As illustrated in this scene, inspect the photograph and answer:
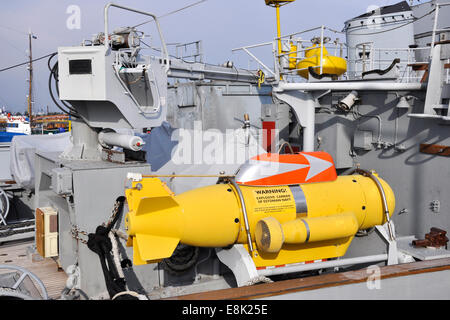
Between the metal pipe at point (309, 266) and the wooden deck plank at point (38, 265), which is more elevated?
the metal pipe at point (309, 266)

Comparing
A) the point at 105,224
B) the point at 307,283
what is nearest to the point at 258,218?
the point at 307,283

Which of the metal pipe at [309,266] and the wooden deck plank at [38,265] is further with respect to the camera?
the wooden deck plank at [38,265]

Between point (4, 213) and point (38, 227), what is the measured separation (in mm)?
2755

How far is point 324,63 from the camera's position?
6902 millimetres

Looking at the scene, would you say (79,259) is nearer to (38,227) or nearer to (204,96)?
(38,227)

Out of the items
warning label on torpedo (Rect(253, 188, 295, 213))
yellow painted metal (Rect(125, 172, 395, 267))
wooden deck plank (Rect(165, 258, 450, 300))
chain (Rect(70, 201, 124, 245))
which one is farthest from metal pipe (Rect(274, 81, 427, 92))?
chain (Rect(70, 201, 124, 245))

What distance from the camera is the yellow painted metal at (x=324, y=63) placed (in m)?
6.94

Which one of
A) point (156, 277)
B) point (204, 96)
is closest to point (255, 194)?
point (156, 277)

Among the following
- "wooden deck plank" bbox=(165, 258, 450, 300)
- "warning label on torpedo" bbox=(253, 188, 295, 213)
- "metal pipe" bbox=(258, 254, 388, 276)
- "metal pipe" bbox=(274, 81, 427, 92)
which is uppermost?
"metal pipe" bbox=(274, 81, 427, 92)

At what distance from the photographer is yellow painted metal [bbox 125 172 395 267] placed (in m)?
3.77

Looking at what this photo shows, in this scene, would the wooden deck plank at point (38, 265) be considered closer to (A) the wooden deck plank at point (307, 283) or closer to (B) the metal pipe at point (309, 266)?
(A) the wooden deck plank at point (307, 283)

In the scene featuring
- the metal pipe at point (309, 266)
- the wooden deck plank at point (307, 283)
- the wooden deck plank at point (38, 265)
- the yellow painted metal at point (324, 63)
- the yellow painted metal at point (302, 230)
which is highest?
the yellow painted metal at point (324, 63)

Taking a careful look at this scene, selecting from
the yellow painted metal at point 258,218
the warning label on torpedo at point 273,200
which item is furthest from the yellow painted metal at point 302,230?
the warning label on torpedo at point 273,200

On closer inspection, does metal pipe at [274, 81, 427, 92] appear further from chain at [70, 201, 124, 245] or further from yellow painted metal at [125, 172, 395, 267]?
chain at [70, 201, 124, 245]
